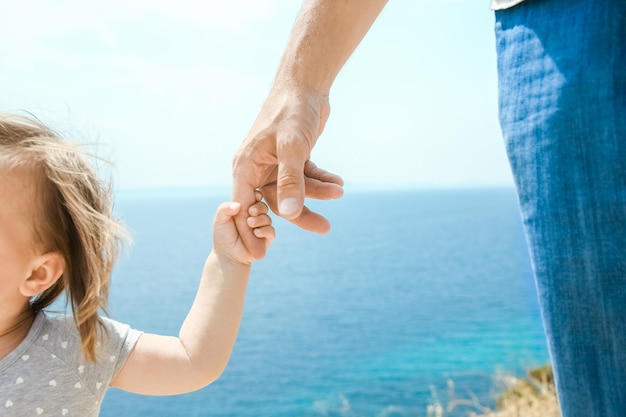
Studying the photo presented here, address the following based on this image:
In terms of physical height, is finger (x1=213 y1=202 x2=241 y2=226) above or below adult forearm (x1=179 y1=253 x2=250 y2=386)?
above

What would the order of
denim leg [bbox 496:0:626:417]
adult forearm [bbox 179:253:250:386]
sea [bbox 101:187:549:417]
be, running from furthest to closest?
sea [bbox 101:187:549:417] < adult forearm [bbox 179:253:250:386] < denim leg [bbox 496:0:626:417]

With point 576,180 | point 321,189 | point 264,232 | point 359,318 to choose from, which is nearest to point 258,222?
point 264,232

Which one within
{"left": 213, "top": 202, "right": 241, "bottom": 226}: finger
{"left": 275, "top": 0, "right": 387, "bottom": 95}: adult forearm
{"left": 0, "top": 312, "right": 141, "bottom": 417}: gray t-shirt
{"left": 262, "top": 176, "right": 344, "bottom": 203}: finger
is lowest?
{"left": 0, "top": 312, "right": 141, "bottom": 417}: gray t-shirt

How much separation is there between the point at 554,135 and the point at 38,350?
823 millimetres

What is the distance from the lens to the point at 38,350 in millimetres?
1034

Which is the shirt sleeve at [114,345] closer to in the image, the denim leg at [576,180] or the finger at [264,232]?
the finger at [264,232]

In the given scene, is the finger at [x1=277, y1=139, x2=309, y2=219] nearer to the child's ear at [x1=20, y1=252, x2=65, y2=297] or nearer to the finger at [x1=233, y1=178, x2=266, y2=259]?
the finger at [x1=233, y1=178, x2=266, y2=259]

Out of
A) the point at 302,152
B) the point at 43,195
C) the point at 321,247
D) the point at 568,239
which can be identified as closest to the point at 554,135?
the point at 568,239

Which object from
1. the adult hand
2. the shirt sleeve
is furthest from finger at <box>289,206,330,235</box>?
the shirt sleeve

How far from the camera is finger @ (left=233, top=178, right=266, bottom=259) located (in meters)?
1.16

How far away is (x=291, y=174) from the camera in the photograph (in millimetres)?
1016

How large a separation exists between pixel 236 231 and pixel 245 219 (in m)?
0.03

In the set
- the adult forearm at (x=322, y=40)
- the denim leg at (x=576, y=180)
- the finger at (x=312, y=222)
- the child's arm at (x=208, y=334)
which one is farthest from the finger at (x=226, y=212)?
the denim leg at (x=576, y=180)

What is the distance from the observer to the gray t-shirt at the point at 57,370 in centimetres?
100
